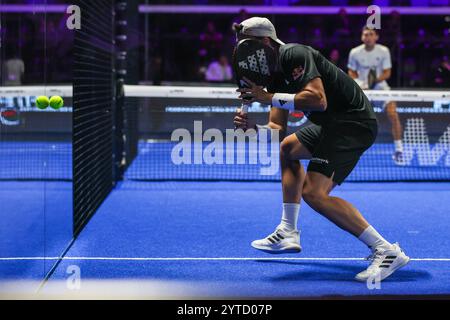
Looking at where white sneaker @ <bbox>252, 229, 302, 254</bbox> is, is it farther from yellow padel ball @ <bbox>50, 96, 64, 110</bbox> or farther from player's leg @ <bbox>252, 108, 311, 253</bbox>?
yellow padel ball @ <bbox>50, 96, 64, 110</bbox>

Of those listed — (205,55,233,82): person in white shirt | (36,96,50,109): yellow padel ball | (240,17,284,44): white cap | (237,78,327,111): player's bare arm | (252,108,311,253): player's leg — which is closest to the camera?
(237,78,327,111): player's bare arm

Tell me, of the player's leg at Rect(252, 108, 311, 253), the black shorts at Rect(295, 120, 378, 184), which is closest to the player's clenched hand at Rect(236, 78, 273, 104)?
the black shorts at Rect(295, 120, 378, 184)

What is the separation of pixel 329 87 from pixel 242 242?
159 cm

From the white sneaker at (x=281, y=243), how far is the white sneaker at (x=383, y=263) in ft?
1.87

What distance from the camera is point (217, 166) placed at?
399 inches

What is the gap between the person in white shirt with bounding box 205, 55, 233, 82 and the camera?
15.7 metres

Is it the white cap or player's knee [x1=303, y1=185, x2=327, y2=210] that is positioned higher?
the white cap

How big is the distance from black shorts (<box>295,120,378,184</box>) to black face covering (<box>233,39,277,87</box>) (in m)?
0.52

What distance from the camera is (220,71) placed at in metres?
15.8

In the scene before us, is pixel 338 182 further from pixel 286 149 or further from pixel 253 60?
pixel 253 60

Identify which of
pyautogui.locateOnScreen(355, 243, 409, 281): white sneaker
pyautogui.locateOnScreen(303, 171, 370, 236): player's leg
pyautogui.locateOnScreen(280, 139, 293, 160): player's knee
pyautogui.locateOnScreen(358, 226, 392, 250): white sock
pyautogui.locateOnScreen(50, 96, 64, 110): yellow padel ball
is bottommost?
pyautogui.locateOnScreen(355, 243, 409, 281): white sneaker

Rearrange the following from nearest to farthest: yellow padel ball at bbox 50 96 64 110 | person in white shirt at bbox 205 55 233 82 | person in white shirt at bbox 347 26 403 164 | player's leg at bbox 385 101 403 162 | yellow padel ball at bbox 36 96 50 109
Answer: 1. yellow padel ball at bbox 36 96 50 109
2. yellow padel ball at bbox 50 96 64 110
3. player's leg at bbox 385 101 403 162
4. person in white shirt at bbox 347 26 403 164
5. person in white shirt at bbox 205 55 233 82

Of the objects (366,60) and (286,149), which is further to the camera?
(366,60)

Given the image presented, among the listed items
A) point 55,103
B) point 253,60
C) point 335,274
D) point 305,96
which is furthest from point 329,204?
point 55,103
